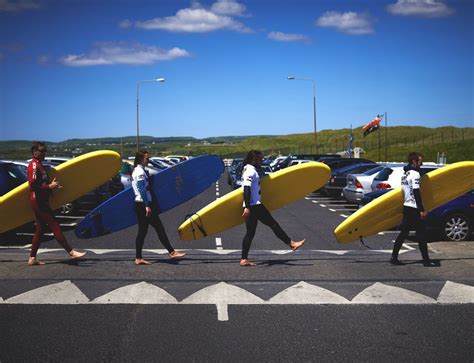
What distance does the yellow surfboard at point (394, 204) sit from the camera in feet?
30.1

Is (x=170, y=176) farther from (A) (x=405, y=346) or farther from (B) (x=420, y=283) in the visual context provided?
(A) (x=405, y=346)

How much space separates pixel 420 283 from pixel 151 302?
3.45 metres

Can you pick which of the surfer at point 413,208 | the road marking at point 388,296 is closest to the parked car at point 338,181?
the surfer at point 413,208

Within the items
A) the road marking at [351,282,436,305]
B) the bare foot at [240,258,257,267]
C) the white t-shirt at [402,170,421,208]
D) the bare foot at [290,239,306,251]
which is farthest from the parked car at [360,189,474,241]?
the road marking at [351,282,436,305]

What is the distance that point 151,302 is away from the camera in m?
6.37

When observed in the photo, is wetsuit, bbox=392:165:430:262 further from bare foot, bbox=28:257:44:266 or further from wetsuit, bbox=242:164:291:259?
bare foot, bbox=28:257:44:266

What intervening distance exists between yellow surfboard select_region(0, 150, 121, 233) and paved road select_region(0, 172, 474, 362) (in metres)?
0.69

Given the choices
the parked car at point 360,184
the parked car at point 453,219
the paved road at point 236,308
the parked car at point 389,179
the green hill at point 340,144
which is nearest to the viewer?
the paved road at point 236,308

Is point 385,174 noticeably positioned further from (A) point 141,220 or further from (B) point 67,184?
(B) point 67,184

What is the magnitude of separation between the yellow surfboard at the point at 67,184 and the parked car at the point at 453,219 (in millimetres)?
6443

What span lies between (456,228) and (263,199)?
4.68 metres

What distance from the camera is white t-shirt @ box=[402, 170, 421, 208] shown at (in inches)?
327

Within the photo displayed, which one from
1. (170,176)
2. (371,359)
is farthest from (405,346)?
(170,176)

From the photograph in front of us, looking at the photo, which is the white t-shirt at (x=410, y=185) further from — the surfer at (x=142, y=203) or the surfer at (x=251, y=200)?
the surfer at (x=142, y=203)
